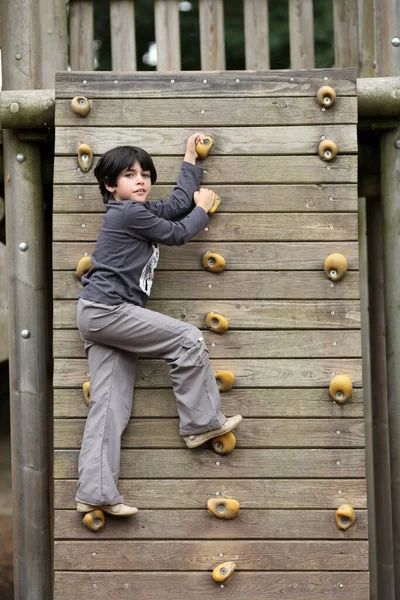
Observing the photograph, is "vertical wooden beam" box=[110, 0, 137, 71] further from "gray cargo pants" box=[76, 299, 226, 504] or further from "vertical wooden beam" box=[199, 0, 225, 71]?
"gray cargo pants" box=[76, 299, 226, 504]

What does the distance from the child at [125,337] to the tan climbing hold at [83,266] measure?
3.8 inches

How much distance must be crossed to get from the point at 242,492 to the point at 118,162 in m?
1.47

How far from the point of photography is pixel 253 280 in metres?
4.43

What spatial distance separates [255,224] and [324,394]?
0.79m

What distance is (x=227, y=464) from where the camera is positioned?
4.31m

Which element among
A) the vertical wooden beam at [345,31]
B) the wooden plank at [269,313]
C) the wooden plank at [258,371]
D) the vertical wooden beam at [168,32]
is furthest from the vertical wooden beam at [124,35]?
the wooden plank at [258,371]

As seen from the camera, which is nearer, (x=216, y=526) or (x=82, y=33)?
(x=216, y=526)

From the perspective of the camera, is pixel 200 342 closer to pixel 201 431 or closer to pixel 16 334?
pixel 201 431

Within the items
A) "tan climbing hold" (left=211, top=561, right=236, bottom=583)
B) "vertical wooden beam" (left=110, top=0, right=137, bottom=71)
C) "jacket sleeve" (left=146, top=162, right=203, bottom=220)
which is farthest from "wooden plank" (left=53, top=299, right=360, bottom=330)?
"vertical wooden beam" (left=110, top=0, right=137, bottom=71)

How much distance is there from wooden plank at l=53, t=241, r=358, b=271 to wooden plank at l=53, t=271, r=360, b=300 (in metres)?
0.05

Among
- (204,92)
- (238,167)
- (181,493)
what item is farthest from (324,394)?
(204,92)

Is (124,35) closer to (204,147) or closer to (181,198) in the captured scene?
(204,147)

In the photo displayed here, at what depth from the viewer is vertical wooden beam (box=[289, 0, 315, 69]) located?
199 inches

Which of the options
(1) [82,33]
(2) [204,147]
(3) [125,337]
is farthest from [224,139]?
(1) [82,33]
